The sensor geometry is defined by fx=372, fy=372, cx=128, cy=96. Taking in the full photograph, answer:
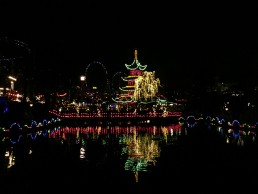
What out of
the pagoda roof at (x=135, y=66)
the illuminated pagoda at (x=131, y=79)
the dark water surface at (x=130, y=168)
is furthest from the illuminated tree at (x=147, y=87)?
the dark water surface at (x=130, y=168)

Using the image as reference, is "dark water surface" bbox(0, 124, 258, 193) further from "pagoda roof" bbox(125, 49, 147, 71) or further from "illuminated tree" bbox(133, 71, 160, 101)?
"pagoda roof" bbox(125, 49, 147, 71)

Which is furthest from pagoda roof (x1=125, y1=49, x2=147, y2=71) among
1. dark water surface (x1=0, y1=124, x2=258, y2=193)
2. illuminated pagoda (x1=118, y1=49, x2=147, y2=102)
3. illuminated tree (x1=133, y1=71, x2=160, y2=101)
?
dark water surface (x1=0, y1=124, x2=258, y2=193)

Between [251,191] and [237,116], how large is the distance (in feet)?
77.4

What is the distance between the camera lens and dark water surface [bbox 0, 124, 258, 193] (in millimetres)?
9547

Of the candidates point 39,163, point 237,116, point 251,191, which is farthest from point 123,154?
point 237,116

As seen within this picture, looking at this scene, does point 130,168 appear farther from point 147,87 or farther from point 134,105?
point 134,105

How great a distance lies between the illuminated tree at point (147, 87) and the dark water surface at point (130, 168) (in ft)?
130

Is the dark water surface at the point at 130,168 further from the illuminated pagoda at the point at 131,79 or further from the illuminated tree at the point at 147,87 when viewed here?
the illuminated pagoda at the point at 131,79

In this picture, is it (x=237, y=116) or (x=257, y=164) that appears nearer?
(x=257, y=164)

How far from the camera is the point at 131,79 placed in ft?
241

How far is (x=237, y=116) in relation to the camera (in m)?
31.6

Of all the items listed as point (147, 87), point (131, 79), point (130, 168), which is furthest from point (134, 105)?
point (130, 168)

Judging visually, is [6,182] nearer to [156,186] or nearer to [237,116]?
[156,186]

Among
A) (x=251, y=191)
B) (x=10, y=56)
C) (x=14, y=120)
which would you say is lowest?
(x=251, y=191)
